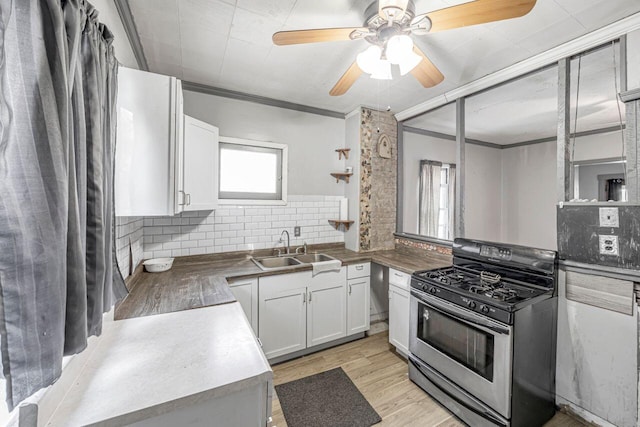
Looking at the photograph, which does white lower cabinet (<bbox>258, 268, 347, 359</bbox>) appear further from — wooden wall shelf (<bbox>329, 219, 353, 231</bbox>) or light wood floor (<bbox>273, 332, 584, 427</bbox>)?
wooden wall shelf (<bbox>329, 219, 353, 231</bbox>)

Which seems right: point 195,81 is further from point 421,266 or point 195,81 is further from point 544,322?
point 544,322

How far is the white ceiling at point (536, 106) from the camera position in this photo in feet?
7.51

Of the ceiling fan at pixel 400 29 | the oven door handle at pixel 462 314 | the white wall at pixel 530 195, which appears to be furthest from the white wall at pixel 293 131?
the white wall at pixel 530 195

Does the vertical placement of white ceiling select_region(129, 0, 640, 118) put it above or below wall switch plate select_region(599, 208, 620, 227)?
above

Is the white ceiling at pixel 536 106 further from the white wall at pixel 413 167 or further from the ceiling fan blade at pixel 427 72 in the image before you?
the ceiling fan blade at pixel 427 72

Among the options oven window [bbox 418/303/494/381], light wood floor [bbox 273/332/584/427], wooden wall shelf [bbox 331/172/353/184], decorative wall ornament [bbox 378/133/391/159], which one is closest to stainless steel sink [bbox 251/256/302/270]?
light wood floor [bbox 273/332/584/427]

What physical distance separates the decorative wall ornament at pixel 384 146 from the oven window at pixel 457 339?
6.08ft

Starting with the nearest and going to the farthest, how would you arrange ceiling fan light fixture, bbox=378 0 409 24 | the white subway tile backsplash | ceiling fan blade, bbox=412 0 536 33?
ceiling fan blade, bbox=412 0 536 33 < ceiling fan light fixture, bbox=378 0 409 24 < the white subway tile backsplash

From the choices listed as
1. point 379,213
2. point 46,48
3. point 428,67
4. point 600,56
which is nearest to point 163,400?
point 46,48

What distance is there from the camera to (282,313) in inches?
94.3

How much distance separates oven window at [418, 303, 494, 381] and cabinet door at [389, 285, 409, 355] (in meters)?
0.30

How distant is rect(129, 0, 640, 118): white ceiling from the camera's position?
1544mm

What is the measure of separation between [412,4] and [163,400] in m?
2.05

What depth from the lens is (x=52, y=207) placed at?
621 mm
